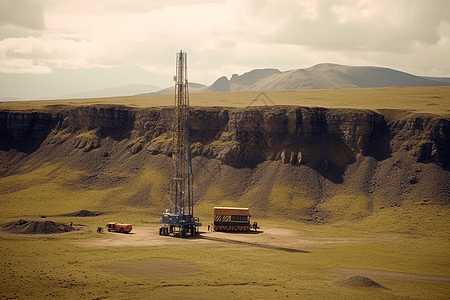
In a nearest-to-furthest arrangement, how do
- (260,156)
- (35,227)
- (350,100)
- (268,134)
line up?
(35,227) → (260,156) → (268,134) → (350,100)

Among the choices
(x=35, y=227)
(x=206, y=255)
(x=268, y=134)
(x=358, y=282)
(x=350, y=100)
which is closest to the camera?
(x=358, y=282)

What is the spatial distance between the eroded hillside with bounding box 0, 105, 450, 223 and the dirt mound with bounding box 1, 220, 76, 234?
1009 inches

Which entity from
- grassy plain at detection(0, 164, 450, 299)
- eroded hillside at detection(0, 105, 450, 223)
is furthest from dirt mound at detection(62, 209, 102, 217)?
eroded hillside at detection(0, 105, 450, 223)

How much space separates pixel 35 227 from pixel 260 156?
5279 centimetres

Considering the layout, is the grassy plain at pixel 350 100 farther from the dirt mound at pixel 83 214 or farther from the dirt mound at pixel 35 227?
the dirt mound at pixel 35 227

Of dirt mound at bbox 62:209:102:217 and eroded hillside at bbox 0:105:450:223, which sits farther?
eroded hillside at bbox 0:105:450:223

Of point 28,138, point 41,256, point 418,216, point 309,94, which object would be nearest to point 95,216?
point 41,256

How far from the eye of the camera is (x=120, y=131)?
430ft

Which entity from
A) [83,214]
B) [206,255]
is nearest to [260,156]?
[83,214]

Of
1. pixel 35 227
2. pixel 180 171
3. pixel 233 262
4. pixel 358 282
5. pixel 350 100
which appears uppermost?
pixel 350 100

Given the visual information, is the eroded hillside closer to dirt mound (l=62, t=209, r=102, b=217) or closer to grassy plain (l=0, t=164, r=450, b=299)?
grassy plain (l=0, t=164, r=450, b=299)

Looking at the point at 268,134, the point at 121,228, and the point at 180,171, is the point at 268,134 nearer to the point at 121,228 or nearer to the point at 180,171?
the point at 180,171

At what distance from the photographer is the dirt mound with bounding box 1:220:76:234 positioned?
3063 inches

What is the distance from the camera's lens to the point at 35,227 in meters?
78.2
